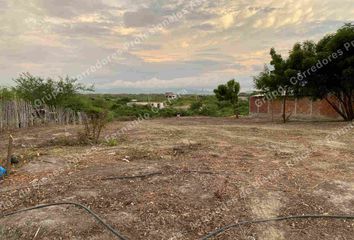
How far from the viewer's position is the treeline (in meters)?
12.8

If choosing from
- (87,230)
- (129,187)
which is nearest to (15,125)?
(129,187)

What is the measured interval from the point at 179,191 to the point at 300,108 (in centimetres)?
1521

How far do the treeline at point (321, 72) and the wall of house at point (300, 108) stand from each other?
0.56 m

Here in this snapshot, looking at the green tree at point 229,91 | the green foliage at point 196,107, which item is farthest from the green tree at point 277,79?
the green foliage at point 196,107

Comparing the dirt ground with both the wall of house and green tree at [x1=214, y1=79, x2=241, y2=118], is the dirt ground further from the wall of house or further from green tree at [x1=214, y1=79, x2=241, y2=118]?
green tree at [x1=214, y1=79, x2=241, y2=118]

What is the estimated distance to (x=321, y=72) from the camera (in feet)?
44.9

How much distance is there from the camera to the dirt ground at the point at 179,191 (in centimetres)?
323

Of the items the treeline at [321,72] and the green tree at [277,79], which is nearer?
the treeline at [321,72]

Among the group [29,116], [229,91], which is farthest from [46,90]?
[229,91]

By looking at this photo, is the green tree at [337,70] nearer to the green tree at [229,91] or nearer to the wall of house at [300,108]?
the wall of house at [300,108]

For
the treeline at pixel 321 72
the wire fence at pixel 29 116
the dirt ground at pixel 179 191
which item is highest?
the treeline at pixel 321 72

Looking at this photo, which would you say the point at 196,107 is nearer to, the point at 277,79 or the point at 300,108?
the point at 300,108

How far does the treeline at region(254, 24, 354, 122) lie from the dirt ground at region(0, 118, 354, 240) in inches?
285

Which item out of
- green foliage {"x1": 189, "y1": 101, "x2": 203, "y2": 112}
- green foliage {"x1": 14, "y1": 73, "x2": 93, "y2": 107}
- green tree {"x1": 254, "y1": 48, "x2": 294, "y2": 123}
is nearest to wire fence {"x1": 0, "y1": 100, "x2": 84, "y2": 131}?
green foliage {"x1": 14, "y1": 73, "x2": 93, "y2": 107}
